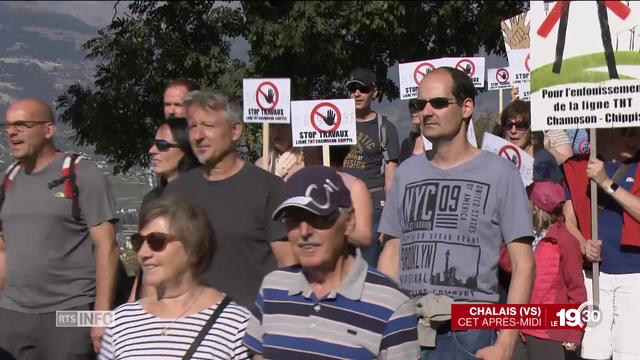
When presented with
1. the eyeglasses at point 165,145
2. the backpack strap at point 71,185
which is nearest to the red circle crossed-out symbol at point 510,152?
the eyeglasses at point 165,145

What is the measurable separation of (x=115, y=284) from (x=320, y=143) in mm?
3810

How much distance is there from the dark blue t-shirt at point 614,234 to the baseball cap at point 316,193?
284 cm

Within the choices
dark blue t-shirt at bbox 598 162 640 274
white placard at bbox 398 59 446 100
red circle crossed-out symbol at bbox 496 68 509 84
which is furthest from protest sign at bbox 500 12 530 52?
dark blue t-shirt at bbox 598 162 640 274

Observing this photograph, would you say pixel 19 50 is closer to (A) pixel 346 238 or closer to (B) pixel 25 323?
(B) pixel 25 323

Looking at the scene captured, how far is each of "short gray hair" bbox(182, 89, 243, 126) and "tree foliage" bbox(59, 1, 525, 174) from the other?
1960 centimetres

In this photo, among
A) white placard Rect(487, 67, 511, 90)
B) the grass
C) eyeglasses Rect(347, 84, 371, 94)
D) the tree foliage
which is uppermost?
the tree foliage

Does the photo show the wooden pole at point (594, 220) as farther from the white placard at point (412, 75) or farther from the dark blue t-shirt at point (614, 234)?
the white placard at point (412, 75)

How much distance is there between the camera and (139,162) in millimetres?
30516

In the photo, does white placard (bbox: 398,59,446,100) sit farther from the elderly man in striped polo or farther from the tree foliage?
the tree foliage

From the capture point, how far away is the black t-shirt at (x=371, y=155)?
8992 mm

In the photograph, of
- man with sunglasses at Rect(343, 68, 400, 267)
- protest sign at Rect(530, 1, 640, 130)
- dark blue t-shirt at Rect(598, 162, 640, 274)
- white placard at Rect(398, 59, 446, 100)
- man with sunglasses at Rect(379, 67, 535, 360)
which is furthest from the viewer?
white placard at Rect(398, 59, 446, 100)

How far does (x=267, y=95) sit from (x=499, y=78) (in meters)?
4.09

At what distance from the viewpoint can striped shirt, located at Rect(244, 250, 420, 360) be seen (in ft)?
12.4

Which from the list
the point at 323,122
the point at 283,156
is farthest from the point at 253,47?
the point at 283,156
